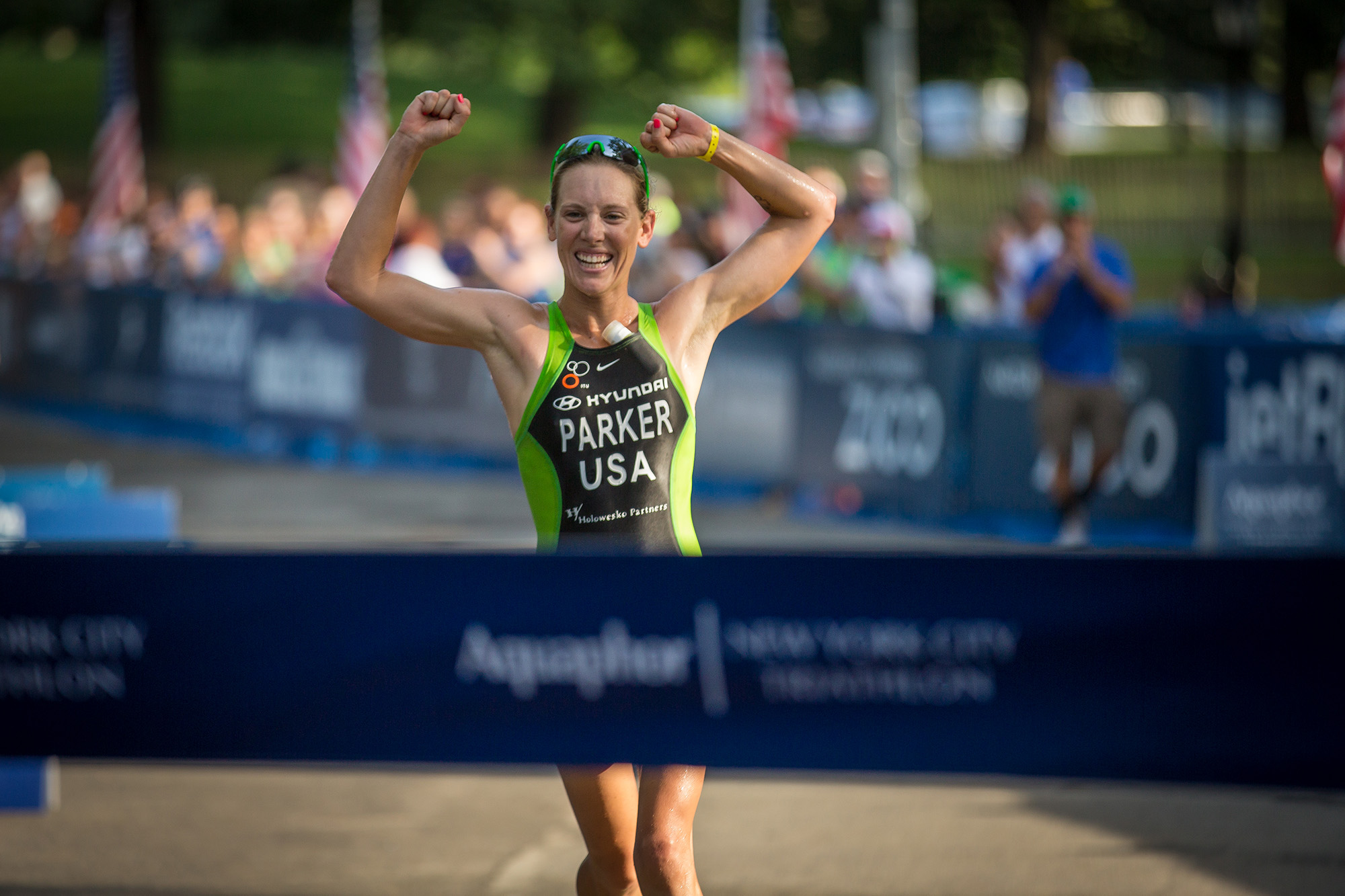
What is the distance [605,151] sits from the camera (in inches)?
150

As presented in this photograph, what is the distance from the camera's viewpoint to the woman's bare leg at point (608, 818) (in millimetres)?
3754

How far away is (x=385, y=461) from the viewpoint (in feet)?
54.3

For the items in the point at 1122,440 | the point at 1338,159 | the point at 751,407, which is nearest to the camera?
the point at 1122,440

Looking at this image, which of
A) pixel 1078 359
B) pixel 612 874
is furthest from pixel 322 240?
pixel 612 874

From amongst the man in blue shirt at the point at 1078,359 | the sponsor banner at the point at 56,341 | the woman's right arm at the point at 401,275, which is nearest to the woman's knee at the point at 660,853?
the woman's right arm at the point at 401,275

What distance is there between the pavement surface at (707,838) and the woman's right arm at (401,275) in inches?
73.8

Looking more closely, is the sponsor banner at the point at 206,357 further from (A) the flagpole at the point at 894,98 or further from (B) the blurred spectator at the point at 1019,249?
(A) the flagpole at the point at 894,98

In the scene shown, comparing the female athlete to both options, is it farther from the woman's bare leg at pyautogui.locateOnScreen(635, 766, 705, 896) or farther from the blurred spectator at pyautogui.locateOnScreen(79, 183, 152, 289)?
the blurred spectator at pyautogui.locateOnScreen(79, 183, 152, 289)

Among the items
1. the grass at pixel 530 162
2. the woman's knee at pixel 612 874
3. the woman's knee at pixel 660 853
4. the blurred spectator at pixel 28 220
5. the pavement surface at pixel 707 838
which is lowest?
the pavement surface at pixel 707 838

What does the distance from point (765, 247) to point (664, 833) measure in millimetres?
1408

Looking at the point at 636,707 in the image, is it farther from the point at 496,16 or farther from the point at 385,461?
the point at 496,16

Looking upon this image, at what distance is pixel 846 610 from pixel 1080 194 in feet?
27.5

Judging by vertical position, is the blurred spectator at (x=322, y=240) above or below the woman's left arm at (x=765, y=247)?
above

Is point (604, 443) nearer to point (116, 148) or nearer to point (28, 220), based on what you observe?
point (116, 148)
